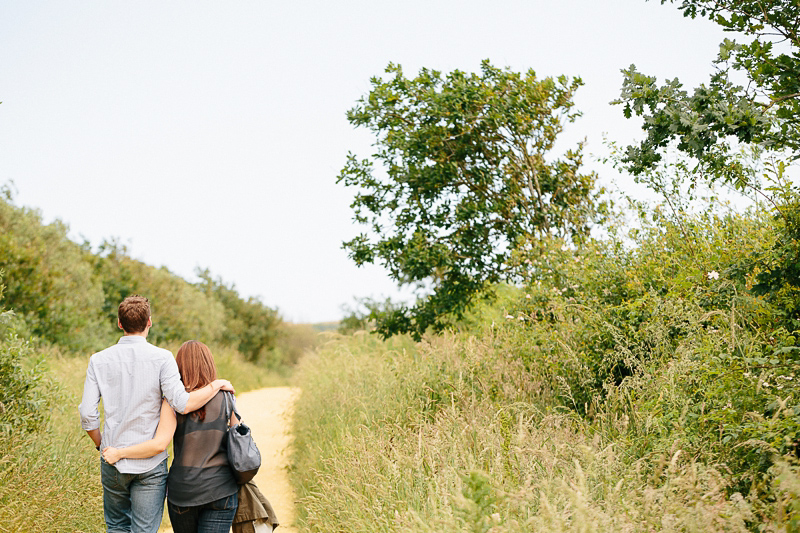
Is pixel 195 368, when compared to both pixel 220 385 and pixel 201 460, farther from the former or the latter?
pixel 201 460

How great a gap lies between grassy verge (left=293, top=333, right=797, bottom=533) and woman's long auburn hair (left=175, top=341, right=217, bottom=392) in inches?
51.7

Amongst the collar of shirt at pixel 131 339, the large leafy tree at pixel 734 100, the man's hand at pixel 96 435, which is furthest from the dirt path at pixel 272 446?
the large leafy tree at pixel 734 100

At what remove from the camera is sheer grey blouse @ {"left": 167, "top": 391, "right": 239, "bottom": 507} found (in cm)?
377

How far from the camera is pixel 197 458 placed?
3.81 m

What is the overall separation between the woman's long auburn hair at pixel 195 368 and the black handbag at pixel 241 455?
1.25 ft

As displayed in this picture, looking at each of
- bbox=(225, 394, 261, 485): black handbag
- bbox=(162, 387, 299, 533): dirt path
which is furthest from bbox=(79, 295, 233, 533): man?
bbox=(162, 387, 299, 533): dirt path

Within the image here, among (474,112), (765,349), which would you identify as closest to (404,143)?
(474,112)

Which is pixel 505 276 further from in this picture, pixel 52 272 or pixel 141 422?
pixel 52 272

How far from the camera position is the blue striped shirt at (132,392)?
3.81 m

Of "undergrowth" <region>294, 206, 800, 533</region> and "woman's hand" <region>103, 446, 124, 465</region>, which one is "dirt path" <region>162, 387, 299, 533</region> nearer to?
"undergrowth" <region>294, 206, 800, 533</region>

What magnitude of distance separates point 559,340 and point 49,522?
4773 millimetres

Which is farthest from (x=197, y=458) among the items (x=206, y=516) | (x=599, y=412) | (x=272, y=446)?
(x=272, y=446)

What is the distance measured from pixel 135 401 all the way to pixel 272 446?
22.4 feet

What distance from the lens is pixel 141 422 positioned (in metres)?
3.83
